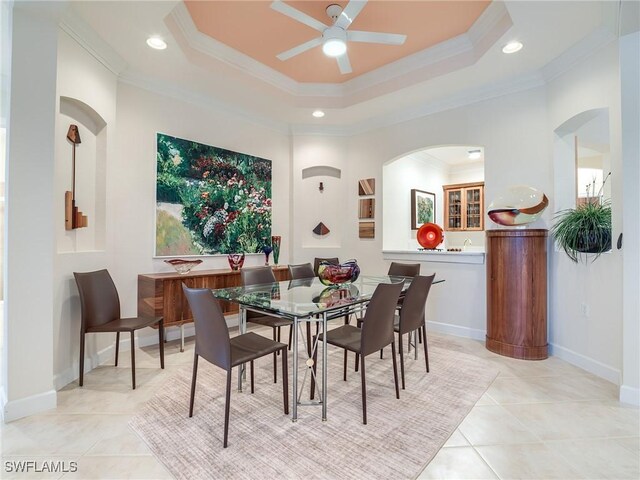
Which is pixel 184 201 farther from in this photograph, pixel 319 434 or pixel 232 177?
pixel 319 434

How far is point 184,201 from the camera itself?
3.83 m

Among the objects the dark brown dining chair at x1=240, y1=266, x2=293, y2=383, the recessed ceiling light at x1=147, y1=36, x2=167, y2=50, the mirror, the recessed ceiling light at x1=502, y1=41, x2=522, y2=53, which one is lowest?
the dark brown dining chair at x1=240, y1=266, x2=293, y2=383

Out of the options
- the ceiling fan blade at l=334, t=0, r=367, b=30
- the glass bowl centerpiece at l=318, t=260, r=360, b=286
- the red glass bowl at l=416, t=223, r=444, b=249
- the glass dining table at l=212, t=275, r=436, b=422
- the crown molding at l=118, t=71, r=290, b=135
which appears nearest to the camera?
the glass dining table at l=212, t=275, r=436, b=422

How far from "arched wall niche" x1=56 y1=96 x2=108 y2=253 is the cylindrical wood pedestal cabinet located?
159 inches

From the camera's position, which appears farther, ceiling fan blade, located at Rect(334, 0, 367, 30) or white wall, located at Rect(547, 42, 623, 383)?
white wall, located at Rect(547, 42, 623, 383)

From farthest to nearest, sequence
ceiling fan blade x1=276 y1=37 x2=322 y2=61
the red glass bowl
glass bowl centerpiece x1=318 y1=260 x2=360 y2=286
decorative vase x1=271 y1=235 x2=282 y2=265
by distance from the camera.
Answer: decorative vase x1=271 y1=235 x2=282 y2=265
the red glass bowl
glass bowl centerpiece x1=318 y1=260 x2=360 y2=286
ceiling fan blade x1=276 y1=37 x2=322 y2=61

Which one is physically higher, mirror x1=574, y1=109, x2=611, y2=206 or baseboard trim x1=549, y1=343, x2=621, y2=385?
mirror x1=574, y1=109, x2=611, y2=206

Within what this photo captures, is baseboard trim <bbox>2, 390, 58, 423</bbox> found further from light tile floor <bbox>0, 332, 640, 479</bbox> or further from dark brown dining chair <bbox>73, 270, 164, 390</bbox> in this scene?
dark brown dining chair <bbox>73, 270, 164, 390</bbox>

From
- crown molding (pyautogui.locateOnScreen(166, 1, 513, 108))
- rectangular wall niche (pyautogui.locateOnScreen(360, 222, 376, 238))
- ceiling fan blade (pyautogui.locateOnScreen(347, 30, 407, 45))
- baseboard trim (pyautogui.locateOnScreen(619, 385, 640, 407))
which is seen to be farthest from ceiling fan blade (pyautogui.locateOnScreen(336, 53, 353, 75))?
baseboard trim (pyautogui.locateOnScreen(619, 385, 640, 407))

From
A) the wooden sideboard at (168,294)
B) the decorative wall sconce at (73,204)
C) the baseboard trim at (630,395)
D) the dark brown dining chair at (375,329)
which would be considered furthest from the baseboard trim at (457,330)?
the decorative wall sconce at (73,204)

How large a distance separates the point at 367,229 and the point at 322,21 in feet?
8.99

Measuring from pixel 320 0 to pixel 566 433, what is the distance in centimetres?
369

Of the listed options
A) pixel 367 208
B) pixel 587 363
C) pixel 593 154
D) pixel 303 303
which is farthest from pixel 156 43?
pixel 593 154

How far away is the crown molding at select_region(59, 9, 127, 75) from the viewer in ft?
8.32
